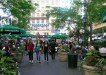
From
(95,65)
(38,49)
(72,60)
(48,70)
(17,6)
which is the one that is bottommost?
(48,70)

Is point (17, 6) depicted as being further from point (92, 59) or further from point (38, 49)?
point (92, 59)

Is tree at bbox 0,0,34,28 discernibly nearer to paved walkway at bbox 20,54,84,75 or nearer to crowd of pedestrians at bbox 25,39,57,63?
crowd of pedestrians at bbox 25,39,57,63

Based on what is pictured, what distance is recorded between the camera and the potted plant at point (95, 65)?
36.7ft

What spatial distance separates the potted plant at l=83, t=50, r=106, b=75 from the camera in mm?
11172

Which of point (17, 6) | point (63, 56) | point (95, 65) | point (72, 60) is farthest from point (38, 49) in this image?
point (95, 65)

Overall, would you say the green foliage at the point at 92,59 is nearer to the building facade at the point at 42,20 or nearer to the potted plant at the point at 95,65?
the potted plant at the point at 95,65

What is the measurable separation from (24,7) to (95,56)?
9353 millimetres

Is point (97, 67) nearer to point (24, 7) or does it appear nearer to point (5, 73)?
point (5, 73)

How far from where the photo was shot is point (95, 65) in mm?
11492

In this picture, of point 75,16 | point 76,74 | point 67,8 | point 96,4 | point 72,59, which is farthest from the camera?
point 67,8

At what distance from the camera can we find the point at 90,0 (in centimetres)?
2706

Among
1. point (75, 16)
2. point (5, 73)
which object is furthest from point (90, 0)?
point (5, 73)

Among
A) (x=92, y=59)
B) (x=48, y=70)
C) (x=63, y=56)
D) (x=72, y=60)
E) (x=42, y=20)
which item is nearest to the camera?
(x=92, y=59)

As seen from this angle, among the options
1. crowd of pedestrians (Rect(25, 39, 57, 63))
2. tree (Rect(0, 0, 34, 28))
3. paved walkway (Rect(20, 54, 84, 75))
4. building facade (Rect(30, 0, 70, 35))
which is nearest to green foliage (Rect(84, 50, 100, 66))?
paved walkway (Rect(20, 54, 84, 75))
